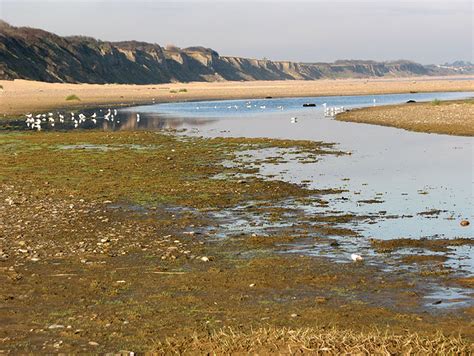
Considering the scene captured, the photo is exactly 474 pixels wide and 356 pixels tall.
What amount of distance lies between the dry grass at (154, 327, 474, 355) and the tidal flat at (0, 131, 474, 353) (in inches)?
0.9

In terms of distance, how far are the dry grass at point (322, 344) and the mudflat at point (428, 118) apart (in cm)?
3214

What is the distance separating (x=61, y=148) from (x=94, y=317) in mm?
26602

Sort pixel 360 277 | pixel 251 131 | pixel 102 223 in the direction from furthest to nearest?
1. pixel 251 131
2. pixel 102 223
3. pixel 360 277

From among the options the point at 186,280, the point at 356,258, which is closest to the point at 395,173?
the point at 356,258

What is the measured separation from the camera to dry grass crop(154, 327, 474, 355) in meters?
7.30

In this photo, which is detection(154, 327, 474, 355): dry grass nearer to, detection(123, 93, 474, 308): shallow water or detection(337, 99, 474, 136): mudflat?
detection(123, 93, 474, 308): shallow water

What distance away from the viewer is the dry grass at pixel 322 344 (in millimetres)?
7297

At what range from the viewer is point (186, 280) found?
39.2 feet

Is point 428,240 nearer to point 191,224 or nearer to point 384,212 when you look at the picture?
point 384,212

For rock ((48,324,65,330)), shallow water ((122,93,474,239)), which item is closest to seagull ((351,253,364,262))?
shallow water ((122,93,474,239))

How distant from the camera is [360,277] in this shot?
39.7ft

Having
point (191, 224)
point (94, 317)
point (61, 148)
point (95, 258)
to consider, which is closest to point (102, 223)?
point (191, 224)

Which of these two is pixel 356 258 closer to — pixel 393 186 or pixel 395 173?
pixel 393 186

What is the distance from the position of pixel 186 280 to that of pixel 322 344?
488cm
